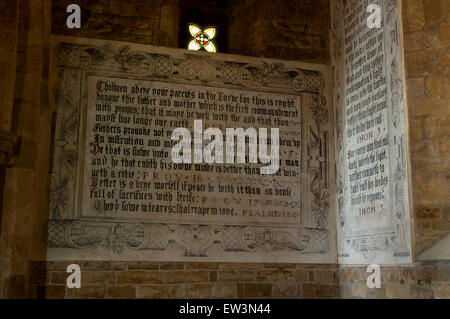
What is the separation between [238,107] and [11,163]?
2425 millimetres

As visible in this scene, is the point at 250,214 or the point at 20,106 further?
the point at 250,214

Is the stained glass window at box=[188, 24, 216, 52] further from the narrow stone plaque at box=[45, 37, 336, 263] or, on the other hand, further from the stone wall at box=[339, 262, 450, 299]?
the stone wall at box=[339, 262, 450, 299]

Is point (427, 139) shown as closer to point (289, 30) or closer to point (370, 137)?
point (370, 137)

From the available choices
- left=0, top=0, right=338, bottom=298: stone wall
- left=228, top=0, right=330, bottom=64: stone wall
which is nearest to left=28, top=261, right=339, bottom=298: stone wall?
left=0, top=0, right=338, bottom=298: stone wall

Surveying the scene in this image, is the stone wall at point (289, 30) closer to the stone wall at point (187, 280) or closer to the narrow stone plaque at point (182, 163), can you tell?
the narrow stone plaque at point (182, 163)

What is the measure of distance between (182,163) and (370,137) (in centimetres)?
192

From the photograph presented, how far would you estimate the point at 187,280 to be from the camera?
5.52m

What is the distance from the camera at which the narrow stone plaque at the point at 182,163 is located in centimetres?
546

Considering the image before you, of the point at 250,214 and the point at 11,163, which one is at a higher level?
the point at 11,163

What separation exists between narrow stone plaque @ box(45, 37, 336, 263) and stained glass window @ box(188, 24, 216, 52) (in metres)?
1.18

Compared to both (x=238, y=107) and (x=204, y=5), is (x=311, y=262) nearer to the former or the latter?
(x=238, y=107)

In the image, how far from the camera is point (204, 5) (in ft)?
24.8

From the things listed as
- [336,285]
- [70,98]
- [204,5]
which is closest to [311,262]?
[336,285]
